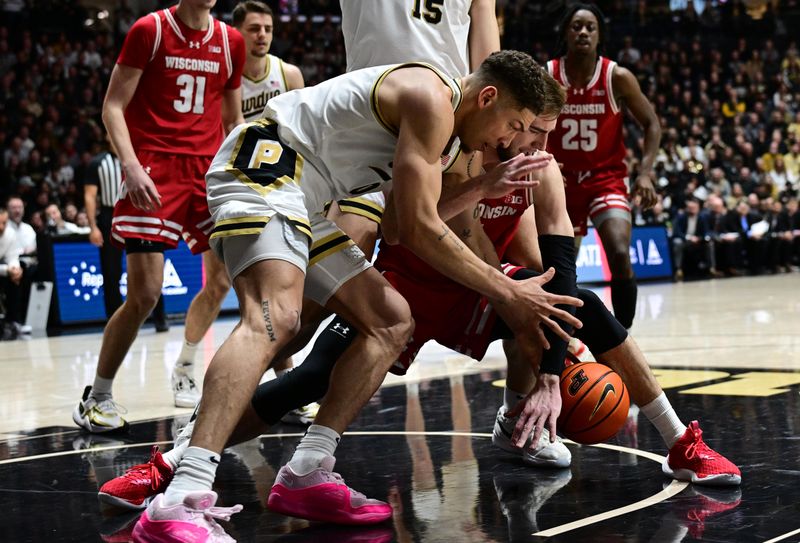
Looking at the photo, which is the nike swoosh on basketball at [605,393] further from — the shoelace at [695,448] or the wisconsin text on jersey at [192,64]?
the wisconsin text on jersey at [192,64]

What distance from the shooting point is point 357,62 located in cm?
477

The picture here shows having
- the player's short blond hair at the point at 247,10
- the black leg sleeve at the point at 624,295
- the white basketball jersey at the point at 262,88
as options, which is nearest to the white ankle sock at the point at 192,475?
the black leg sleeve at the point at 624,295

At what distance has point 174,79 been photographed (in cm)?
549

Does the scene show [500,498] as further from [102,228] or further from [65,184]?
[65,184]

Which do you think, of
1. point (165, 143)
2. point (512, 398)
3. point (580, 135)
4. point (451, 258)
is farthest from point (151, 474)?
point (580, 135)

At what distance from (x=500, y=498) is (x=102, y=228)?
7882 mm

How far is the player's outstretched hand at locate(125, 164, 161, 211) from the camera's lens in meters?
4.90

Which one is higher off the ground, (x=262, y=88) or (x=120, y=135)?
(x=262, y=88)

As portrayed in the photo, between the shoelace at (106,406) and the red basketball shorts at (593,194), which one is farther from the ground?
the red basketball shorts at (593,194)

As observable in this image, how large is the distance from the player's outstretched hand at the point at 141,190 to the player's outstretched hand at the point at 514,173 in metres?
1.92

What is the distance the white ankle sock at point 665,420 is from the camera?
3.81 meters

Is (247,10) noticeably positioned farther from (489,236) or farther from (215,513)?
(215,513)

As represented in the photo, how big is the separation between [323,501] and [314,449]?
18cm

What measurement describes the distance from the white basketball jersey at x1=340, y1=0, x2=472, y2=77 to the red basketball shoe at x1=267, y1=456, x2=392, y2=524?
1.92 m
